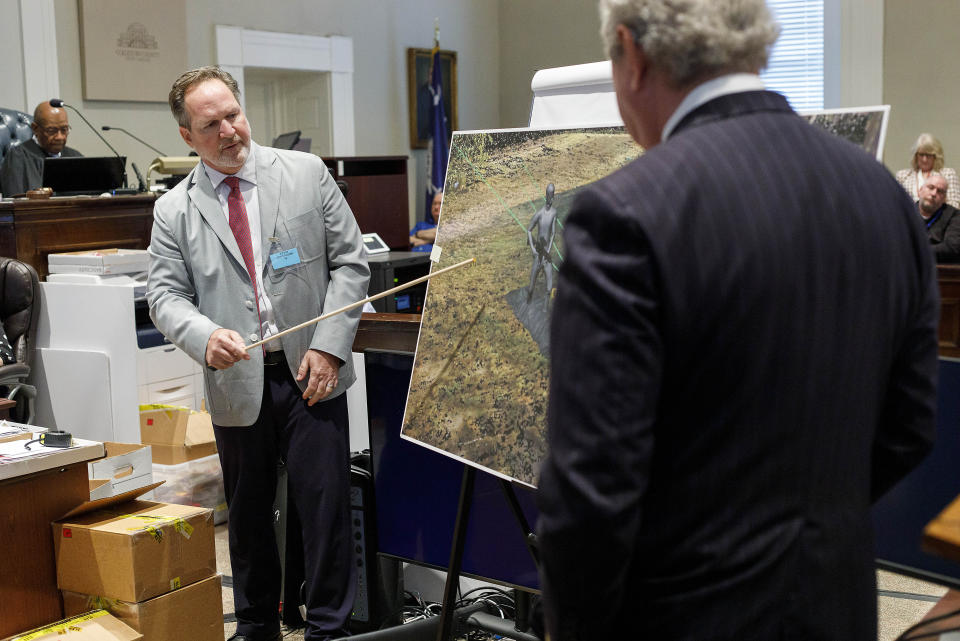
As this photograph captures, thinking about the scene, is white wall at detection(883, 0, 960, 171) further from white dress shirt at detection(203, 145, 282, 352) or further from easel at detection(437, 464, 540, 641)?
easel at detection(437, 464, 540, 641)

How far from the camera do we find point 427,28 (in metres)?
9.50

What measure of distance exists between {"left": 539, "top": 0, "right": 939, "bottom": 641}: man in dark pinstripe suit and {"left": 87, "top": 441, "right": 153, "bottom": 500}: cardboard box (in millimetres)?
2647

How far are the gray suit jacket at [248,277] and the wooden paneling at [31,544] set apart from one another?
41 cm

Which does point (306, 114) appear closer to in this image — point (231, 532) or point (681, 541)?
point (231, 532)

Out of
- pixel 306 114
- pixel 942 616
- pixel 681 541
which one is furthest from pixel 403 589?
pixel 306 114

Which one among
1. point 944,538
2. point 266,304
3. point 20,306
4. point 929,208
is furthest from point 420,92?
point 944,538

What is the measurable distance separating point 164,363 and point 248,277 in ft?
6.66

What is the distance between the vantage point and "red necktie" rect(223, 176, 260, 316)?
2.44 metres

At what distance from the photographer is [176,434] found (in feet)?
12.6

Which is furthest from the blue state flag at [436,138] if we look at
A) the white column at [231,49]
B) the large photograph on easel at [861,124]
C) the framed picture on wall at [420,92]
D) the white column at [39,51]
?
the large photograph on easel at [861,124]

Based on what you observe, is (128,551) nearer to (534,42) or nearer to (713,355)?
(713,355)

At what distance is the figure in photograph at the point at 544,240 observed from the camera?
1.78 metres

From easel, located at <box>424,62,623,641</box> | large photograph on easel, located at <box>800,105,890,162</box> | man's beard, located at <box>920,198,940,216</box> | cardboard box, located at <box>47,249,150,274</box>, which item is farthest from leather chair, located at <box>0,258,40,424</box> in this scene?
man's beard, located at <box>920,198,940,216</box>

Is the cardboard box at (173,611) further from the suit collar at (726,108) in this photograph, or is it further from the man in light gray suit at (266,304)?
the suit collar at (726,108)
